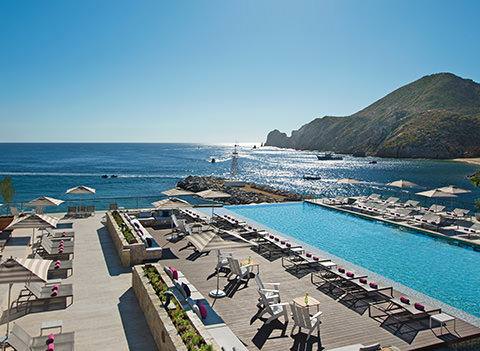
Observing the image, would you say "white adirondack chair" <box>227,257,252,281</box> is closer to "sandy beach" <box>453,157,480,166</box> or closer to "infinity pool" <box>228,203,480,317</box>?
"infinity pool" <box>228,203,480,317</box>

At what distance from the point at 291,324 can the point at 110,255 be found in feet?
25.7

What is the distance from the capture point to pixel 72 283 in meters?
11.3

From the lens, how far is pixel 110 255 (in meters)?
14.2

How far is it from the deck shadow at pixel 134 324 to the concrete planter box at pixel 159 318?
0.35 feet

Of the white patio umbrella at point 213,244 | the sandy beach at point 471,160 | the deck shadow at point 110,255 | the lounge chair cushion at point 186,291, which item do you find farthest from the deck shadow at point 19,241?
the sandy beach at point 471,160

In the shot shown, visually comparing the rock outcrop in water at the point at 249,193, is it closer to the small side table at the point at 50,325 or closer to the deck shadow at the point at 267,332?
the deck shadow at the point at 267,332

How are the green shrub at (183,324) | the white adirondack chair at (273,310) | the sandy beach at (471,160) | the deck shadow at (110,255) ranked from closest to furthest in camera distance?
the green shrub at (183,324) → the white adirondack chair at (273,310) → the deck shadow at (110,255) → the sandy beach at (471,160)

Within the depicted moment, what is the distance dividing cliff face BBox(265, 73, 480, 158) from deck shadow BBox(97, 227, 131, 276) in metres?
114

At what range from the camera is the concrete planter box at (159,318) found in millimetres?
6820

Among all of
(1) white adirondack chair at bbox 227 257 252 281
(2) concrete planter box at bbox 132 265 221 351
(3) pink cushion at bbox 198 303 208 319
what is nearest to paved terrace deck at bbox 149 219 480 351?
(1) white adirondack chair at bbox 227 257 252 281

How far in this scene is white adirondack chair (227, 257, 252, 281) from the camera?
38.6ft

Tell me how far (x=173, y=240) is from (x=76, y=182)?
56042 millimetres

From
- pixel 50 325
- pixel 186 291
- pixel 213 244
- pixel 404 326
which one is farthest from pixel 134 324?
pixel 404 326

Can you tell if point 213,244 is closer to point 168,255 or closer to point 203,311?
point 203,311
